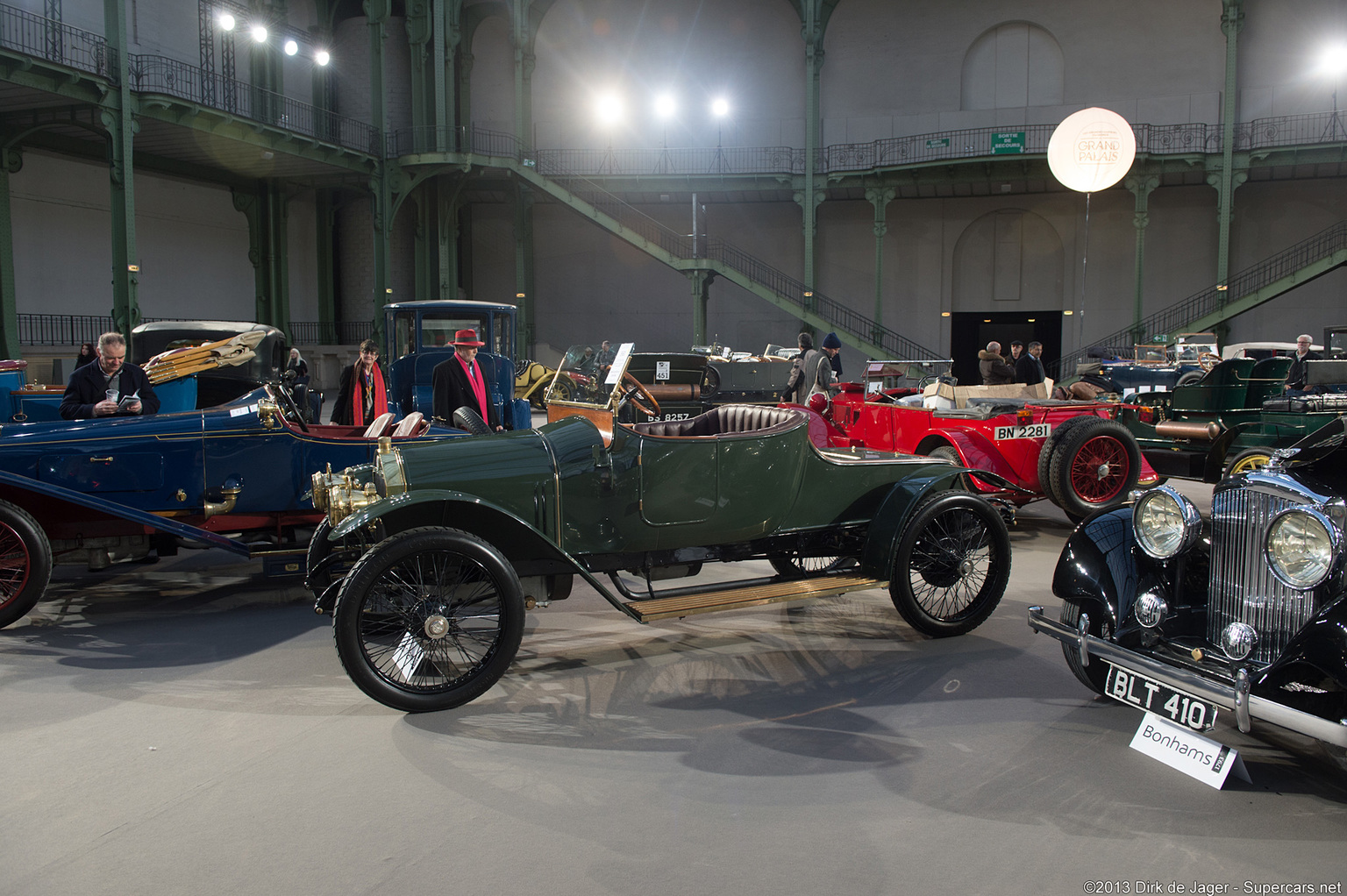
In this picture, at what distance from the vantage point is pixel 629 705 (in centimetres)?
384

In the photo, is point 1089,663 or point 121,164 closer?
point 1089,663

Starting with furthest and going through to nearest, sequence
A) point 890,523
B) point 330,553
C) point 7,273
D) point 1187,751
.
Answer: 1. point 7,273
2. point 890,523
3. point 330,553
4. point 1187,751

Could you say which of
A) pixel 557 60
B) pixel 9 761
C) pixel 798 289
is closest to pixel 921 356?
pixel 798 289

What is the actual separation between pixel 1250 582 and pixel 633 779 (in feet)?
7.40

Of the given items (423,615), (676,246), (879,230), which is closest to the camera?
(423,615)

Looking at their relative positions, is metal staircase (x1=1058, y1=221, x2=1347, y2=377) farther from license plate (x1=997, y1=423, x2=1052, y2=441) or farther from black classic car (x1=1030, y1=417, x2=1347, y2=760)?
black classic car (x1=1030, y1=417, x2=1347, y2=760)

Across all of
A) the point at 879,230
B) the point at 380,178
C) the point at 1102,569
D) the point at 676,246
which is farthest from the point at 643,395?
the point at 676,246

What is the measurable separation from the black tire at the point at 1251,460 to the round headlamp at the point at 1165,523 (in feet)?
0.69

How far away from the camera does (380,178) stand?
76.4ft

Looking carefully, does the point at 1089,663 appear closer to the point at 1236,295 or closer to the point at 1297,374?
the point at 1297,374

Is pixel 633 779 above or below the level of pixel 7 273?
below

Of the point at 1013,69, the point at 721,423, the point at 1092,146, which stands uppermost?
the point at 1013,69

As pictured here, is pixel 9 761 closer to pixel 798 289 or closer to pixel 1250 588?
pixel 1250 588

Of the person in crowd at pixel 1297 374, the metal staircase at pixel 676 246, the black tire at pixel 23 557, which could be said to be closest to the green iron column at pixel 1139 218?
the metal staircase at pixel 676 246
